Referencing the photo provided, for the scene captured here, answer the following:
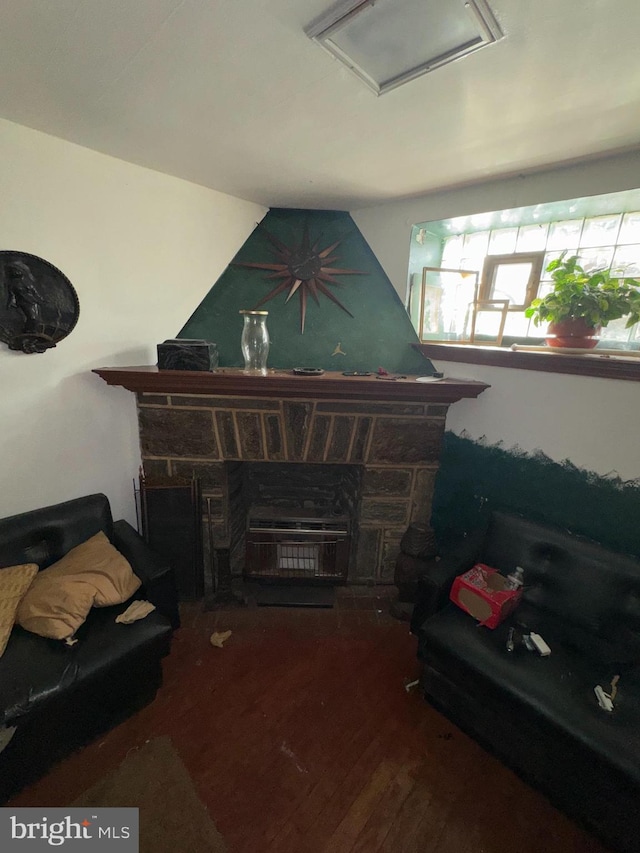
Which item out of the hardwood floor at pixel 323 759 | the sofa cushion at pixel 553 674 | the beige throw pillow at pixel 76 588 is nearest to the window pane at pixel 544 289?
the sofa cushion at pixel 553 674

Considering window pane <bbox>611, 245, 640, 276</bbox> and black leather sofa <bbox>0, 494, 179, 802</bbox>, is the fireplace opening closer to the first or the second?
black leather sofa <bbox>0, 494, 179, 802</bbox>

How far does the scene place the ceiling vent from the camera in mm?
777

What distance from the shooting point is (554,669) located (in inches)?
55.1

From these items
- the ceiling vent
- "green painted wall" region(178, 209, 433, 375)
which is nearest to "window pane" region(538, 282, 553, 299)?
"green painted wall" region(178, 209, 433, 375)

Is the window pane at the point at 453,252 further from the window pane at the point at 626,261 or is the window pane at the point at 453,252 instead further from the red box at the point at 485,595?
the red box at the point at 485,595

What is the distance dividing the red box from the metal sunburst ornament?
5.80 ft

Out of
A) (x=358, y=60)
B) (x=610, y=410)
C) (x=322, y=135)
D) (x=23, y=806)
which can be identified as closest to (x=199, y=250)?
(x=322, y=135)

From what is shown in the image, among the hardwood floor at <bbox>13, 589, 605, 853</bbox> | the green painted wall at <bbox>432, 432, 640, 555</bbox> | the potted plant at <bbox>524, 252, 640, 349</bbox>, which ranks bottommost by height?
the hardwood floor at <bbox>13, 589, 605, 853</bbox>

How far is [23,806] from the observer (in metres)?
1.23

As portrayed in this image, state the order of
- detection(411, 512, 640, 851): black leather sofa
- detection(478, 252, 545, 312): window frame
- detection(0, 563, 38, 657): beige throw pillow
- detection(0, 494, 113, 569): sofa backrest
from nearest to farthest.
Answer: detection(411, 512, 640, 851): black leather sofa < detection(0, 563, 38, 657): beige throw pillow < detection(0, 494, 113, 569): sofa backrest < detection(478, 252, 545, 312): window frame

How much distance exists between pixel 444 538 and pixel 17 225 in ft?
9.14

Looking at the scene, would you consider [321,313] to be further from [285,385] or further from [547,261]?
[547,261]

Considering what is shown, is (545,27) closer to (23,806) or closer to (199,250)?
(199,250)

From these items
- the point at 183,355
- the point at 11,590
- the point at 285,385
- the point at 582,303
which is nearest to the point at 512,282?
the point at 582,303
